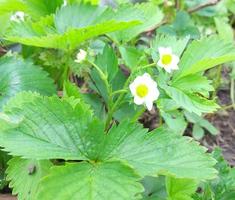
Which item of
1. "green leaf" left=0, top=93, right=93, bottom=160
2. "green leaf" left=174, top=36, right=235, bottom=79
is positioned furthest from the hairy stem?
"green leaf" left=0, top=93, right=93, bottom=160

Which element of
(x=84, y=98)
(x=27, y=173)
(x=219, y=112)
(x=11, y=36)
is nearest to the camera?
(x=27, y=173)

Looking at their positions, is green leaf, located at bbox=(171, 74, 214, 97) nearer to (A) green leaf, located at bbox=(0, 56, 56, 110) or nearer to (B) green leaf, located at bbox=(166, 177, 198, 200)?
(B) green leaf, located at bbox=(166, 177, 198, 200)

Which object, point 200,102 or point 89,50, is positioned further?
point 89,50

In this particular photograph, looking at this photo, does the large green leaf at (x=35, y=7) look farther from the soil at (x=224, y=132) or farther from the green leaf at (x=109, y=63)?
the soil at (x=224, y=132)

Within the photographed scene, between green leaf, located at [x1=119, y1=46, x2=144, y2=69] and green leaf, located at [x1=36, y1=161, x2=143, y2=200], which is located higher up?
green leaf, located at [x1=119, y1=46, x2=144, y2=69]

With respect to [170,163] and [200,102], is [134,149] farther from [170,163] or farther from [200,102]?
[200,102]

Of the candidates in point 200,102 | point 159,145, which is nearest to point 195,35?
point 200,102

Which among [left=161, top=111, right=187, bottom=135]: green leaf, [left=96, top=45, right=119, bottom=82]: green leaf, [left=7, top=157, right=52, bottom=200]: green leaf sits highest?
[left=96, top=45, right=119, bottom=82]: green leaf
